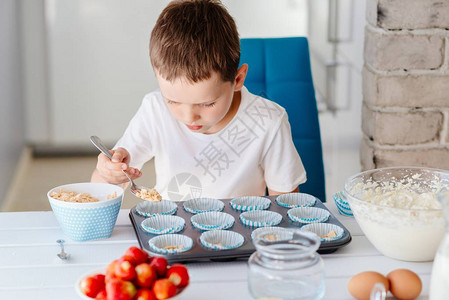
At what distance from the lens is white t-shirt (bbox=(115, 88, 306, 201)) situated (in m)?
1.73

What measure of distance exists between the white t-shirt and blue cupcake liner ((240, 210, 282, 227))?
0.41 metres

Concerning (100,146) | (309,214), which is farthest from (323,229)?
(100,146)

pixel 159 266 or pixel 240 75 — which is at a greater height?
pixel 240 75

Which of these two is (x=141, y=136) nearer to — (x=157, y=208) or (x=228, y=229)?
(x=157, y=208)

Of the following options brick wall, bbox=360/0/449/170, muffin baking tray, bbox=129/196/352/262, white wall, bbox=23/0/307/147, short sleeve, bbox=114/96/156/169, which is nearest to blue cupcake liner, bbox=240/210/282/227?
muffin baking tray, bbox=129/196/352/262

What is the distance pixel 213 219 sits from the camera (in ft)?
4.26

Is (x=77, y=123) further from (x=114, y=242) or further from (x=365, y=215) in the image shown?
(x=365, y=215)

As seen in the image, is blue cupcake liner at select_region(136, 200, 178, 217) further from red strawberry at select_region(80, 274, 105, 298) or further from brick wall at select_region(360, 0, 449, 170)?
brick wall at select_region(360, 0, 449, 170)

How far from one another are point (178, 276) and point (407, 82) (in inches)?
50.5

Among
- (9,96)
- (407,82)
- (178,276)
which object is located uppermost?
(407,82)

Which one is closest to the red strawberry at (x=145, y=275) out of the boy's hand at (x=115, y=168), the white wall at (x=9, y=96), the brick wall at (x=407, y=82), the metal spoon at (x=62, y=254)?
the metal spoon at (x=62, y=254)

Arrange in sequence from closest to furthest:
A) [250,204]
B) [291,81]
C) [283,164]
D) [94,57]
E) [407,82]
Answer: [250,204]
[283,164]
[291,81]
[407,82]
[94,57]

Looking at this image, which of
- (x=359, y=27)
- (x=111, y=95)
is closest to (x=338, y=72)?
(x=359, y=27)

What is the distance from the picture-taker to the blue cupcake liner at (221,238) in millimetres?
1183
